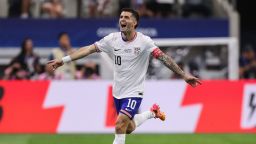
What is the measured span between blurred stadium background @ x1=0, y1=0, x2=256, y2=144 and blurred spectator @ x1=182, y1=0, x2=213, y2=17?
31 mm

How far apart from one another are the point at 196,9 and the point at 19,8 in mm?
5440

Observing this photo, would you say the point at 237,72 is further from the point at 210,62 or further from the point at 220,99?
the point at 220,99

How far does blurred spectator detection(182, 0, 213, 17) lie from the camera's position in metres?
23.4

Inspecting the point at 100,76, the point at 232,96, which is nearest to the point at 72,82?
the point at 100,76

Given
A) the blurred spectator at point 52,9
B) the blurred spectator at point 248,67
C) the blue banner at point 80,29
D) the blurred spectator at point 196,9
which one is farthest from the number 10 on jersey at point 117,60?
the blurred spectator at point 196,9

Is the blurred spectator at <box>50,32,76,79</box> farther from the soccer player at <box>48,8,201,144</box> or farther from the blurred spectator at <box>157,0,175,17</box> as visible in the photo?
the soccer player at <box>48,8,201,144</box>

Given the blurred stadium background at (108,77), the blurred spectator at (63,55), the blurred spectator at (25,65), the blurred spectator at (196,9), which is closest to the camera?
the blurred stadium background at (108,77)

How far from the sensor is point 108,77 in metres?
19.7

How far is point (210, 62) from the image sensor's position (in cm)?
2053

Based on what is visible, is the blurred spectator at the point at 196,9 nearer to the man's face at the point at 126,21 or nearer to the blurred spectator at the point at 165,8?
the blurred spectator at the point at 165,8

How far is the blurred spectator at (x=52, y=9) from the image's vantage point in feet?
72.8

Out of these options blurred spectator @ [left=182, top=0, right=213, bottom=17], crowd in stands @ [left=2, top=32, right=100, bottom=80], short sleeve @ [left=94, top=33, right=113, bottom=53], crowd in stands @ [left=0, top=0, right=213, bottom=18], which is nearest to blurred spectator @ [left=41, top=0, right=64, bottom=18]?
crowd in stands @ [left=0, top=0, right=213, bottom=18]

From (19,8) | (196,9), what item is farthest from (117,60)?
(196,9)

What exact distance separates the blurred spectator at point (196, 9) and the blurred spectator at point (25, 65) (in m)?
5.95
